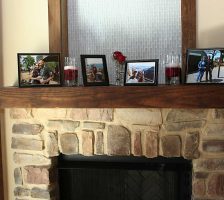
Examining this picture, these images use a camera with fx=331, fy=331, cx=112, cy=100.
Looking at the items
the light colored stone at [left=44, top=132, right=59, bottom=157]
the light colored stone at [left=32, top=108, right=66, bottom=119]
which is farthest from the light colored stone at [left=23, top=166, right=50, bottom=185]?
the light colored stone at [left=32, top=108, right=66, bottom=119]

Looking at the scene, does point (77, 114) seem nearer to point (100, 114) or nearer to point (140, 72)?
point (100, 114)

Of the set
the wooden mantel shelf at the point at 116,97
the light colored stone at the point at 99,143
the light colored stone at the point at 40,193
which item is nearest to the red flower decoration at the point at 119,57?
the wooden mantel shelf at the point at 116,97

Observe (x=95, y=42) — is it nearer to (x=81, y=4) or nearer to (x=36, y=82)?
(x=81, y=4)

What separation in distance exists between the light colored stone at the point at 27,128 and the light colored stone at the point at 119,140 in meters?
0.47

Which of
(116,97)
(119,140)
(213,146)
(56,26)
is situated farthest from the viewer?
(56,26)

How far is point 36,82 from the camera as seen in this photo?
202 centimetres

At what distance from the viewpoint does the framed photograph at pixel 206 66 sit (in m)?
1.83

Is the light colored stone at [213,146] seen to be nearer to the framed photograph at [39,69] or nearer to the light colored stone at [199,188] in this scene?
the light colored stone at [199,188]

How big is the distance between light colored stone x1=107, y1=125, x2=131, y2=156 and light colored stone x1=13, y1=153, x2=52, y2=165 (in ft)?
1.47

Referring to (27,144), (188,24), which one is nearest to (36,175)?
(27,144)

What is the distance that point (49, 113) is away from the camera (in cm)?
214

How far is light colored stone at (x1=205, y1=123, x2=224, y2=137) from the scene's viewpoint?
75.9 inches

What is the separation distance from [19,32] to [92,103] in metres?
0.81

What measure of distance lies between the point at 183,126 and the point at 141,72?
0.41 metres
